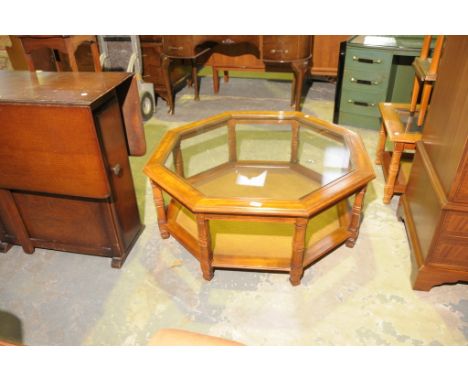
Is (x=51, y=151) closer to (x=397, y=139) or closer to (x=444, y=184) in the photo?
(x=444, y=184)

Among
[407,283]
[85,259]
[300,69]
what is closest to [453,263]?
[407,283]

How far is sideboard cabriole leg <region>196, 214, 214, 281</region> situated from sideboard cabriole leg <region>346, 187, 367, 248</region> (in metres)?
0.88

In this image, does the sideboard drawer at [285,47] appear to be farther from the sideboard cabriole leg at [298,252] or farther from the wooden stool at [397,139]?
the sideboard cabriole leg at [298,252]

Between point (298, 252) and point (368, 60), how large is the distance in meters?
2.39

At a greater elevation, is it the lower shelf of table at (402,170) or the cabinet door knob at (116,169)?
the cabinet door knob at (116,169)

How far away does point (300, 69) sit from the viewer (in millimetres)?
4031

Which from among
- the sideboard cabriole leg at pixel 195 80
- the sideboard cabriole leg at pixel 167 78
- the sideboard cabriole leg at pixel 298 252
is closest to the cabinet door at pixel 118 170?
the sideboard cabriole leg at pixel 298 252

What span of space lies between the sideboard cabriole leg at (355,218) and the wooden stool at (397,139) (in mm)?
596

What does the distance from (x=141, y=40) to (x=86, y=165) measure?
2.68 metres

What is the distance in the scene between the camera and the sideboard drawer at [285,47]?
3830 mm

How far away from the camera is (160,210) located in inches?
95.8

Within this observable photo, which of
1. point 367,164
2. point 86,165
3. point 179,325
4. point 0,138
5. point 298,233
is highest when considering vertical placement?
point 0,138

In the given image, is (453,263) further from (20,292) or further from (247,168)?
(20,292)

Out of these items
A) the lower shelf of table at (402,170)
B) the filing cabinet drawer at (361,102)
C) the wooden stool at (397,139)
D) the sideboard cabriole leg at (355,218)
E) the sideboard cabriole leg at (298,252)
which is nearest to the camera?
the sideboard cabriole leg at (298,252)
